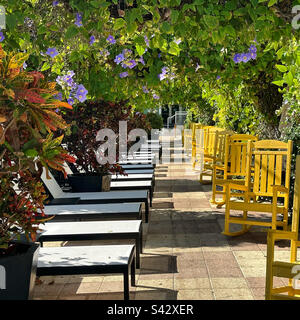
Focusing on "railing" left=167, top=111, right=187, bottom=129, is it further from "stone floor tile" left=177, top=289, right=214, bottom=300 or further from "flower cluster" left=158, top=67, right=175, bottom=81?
"stone floor tile" left=177, top=289, right=214, bottom=300

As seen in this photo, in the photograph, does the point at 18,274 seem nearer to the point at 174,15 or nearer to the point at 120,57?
the point at 174,15

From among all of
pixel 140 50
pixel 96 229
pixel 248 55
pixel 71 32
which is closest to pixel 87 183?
pixel 96 229

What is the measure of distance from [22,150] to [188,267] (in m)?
2.50

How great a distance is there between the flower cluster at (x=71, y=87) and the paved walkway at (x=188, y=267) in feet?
5.84

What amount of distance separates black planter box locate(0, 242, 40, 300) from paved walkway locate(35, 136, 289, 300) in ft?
3.57

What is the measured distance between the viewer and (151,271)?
4355mm

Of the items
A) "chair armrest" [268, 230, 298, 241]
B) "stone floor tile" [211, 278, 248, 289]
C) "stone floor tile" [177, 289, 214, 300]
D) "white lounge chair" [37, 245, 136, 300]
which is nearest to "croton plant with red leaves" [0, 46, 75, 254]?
"white lounge chair" [37, 245, 136, 300]

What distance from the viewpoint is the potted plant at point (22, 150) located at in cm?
233

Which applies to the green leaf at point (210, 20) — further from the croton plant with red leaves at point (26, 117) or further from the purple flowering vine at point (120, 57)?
the purple flowering vine at point (120, 57)

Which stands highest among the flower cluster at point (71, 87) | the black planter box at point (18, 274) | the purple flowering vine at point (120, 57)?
the purple flowering vine at point (120, 57)

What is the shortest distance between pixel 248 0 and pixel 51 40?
187cm

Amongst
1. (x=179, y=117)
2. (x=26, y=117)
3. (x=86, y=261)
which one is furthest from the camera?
(x=179, y=117)

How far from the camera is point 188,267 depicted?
4.45 meters

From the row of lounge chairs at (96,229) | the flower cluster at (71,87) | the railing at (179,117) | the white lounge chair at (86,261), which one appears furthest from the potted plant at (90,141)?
the railing at (179,117)
